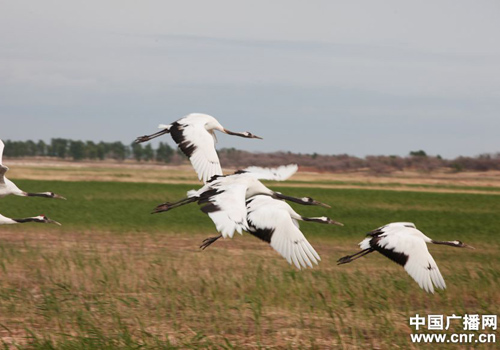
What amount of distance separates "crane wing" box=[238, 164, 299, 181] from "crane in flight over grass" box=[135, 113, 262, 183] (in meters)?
0.39

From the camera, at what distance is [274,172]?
10.9 m

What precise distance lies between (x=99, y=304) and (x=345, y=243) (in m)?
12.4

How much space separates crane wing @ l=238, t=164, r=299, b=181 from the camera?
35.1 ft

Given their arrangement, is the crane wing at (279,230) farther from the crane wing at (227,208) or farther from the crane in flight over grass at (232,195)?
the crane wing at (227,208)

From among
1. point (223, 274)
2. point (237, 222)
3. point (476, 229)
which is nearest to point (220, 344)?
point (237, 222)

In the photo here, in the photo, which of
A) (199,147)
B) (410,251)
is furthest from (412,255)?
(199,147)

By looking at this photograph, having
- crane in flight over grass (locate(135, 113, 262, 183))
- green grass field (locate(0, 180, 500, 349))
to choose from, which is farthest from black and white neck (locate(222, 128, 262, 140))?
green grass field (locate(0, 180, 500, 349))

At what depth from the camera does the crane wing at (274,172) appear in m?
10.7

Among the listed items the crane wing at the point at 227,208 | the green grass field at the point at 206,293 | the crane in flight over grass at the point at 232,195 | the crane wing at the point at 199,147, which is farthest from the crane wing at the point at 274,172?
the green grass field at the point at 206,293

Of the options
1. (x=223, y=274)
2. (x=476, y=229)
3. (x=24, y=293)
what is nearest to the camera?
(x=24, y=293)

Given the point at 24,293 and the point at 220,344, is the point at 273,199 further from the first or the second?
the point at 24,293

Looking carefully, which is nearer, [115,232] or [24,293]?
[24,293]

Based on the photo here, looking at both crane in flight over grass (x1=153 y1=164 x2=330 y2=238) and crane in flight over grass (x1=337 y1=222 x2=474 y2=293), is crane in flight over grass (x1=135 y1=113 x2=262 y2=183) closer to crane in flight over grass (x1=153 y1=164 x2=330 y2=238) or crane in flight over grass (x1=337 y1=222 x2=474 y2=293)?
crane in flight over grass (x1=153 y1=164 x2=330 y2=238)

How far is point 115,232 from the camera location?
2408 cm
